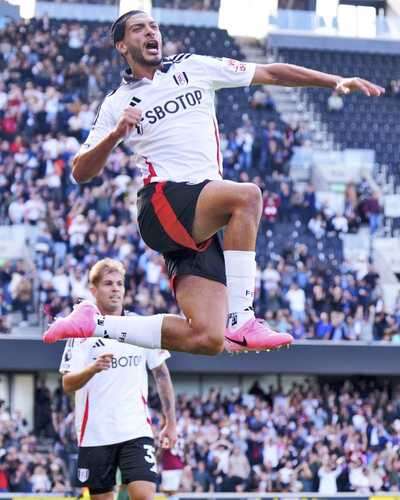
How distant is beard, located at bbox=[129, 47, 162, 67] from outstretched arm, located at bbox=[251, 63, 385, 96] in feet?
2.01

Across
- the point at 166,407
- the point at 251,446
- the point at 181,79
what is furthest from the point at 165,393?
the point at 251,446

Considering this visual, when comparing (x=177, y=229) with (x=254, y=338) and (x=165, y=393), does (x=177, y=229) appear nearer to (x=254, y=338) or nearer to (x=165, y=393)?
(x=254, y=338)

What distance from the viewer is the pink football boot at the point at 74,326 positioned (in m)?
8.23

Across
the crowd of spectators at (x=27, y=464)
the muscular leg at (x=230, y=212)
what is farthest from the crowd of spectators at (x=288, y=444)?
the muscular leg at (x=230, y=212)

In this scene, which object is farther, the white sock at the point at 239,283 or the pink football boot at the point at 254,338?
the white sock at the point at 239,283

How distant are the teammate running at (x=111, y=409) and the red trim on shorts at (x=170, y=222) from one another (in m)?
1.83

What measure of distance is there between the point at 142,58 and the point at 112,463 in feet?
10.9

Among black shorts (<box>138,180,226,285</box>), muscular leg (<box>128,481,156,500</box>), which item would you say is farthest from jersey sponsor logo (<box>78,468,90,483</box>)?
black shorts (<box>138,180,226,285</box>)

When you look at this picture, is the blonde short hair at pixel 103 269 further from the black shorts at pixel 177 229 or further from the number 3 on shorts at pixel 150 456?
the black shorts at pixel 177 229

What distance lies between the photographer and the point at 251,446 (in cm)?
1939

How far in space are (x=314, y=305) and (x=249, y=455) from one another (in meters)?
3.69

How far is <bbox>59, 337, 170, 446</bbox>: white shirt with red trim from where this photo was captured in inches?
400

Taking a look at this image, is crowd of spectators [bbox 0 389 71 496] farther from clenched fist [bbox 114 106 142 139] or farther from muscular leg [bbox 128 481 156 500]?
clenched fist [bbox 114 106 142 139]

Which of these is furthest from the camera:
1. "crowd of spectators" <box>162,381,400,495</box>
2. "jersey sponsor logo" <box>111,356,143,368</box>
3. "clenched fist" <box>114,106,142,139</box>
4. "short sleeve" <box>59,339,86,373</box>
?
"crowd of spectators" <box>162,381,400,495</box>
